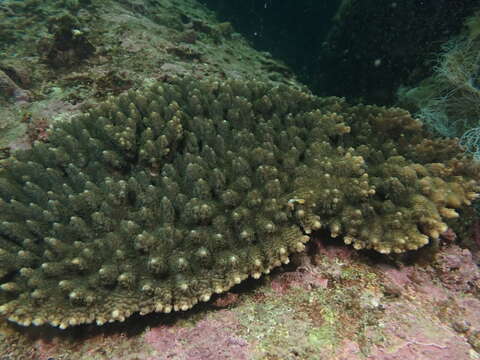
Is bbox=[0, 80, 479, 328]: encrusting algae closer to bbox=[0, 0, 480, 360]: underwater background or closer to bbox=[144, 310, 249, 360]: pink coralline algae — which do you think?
bbox=[0, 0, 480, 360]: underwater background

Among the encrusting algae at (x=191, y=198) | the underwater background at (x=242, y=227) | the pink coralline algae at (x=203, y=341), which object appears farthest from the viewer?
the encrusting algae at (x=191, y=198)

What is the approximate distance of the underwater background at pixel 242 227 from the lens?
2.60 metres

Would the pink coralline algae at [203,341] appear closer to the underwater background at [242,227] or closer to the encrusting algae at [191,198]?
the underwater background at [242,227]

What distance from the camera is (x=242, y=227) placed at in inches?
121

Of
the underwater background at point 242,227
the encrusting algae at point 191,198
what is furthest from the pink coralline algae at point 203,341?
the encrusting algae at point 191,198

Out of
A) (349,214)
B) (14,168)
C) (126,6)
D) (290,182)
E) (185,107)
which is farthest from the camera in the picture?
(126,6)

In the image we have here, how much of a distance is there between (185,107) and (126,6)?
7956mm

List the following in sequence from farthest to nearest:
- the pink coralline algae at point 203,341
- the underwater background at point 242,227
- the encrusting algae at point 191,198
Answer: the encrusting algae at point 191,198
the underwater background at point 242,227
the pink coralline algae at point 203,341

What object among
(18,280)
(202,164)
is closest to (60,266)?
(18,280)

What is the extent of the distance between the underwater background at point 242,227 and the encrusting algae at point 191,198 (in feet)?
0.06

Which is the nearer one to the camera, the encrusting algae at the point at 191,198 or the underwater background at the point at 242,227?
the underwater background at the point at 242,227

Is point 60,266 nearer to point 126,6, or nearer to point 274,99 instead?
point 274,99

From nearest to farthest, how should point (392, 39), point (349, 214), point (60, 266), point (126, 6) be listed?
point (60, 266), point (349, 214), point (392, 39), point (126, 6)

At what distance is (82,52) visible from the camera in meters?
6.59
